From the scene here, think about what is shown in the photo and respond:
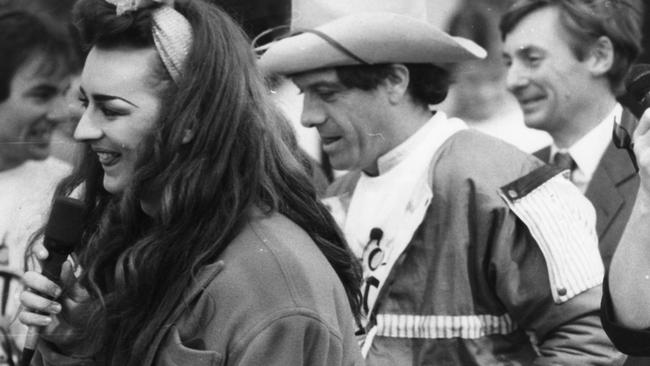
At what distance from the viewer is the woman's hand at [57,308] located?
1972 mm

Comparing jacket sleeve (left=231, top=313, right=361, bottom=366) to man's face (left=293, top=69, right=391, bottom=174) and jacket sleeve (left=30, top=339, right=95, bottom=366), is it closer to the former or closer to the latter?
jacket sleeve (left=30, top=339, right=95, bottom=366)

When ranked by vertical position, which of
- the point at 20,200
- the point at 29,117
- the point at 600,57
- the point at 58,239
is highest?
the point at 600,57

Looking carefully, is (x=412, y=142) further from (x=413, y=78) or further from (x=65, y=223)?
(x=65, y=223)

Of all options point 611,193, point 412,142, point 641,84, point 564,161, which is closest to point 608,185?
point 611,193

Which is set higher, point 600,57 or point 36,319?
point 600,57

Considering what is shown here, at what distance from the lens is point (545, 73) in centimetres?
297

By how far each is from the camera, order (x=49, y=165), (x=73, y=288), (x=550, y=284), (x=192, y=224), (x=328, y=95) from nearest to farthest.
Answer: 1. (x=192, y=224)
2. (x=73, y=288)
3. (x=550, y=284)
4. (x=328, y=95)
5. (x=49, y=165)

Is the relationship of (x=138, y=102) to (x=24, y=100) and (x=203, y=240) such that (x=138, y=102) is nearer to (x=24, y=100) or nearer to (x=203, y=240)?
(x=203, y=240)

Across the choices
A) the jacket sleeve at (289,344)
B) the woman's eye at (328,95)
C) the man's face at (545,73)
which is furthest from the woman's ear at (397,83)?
the jacket sleeve at (289,344)

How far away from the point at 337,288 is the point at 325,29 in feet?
3.87

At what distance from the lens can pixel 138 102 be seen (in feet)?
6.56

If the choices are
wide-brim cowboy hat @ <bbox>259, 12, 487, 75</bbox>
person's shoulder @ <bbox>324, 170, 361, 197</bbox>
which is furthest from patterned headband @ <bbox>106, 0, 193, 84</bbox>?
person's shoulder @ <bbox>324, 170, 361, 197</bbox>

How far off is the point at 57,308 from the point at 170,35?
52cm

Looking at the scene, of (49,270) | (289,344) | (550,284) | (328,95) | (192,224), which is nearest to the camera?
(289,344)
